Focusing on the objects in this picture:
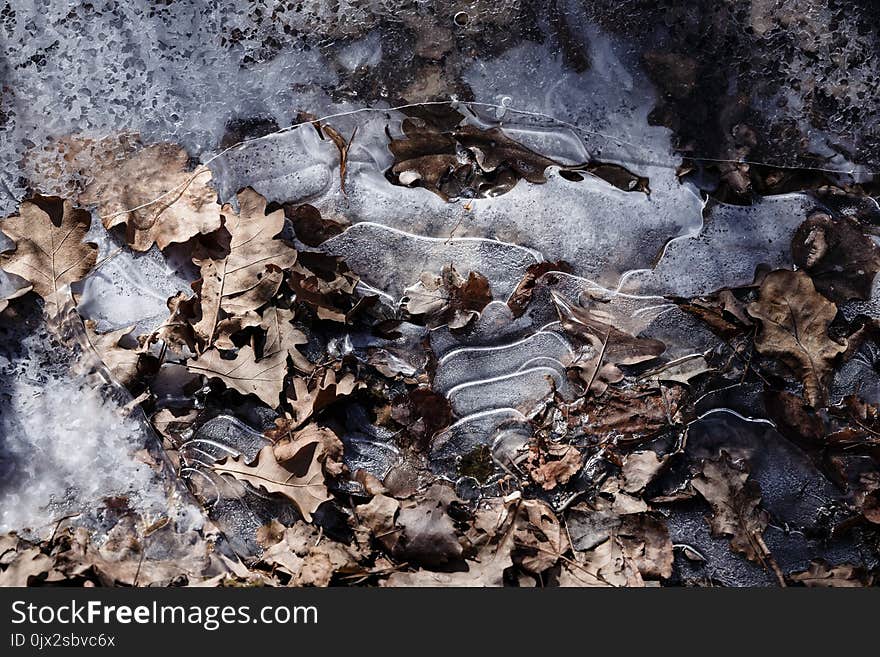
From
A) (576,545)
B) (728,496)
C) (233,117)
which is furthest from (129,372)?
(728,496)

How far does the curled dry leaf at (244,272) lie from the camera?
2.22 meters

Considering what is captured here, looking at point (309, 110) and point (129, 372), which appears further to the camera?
point (309, 110)

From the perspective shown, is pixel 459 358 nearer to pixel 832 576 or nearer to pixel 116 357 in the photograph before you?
pixel 116 357

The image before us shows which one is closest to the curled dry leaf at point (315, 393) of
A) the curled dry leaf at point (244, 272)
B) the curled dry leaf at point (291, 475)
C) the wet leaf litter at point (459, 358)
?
the wet leaf litter at point (459, 358)

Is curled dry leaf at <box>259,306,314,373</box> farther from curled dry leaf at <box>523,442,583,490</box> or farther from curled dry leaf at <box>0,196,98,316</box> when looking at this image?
curled dry leaf at <box>523,442,583,490</box>

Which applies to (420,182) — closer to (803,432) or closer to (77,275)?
(77,275)

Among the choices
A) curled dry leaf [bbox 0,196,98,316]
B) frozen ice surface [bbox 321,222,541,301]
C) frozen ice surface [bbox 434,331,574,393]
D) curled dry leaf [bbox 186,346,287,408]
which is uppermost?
curled dry leaf [bbox 0,196,98,316]

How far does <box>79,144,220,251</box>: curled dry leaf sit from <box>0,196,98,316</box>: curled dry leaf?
99mm

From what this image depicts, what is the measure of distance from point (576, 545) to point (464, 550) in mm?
347

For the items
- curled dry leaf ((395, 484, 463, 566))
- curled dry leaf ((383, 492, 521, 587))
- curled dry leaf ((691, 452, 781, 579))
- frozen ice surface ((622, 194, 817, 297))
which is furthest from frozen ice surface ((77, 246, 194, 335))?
curled dry leaf ((691, 452, 781, 579))

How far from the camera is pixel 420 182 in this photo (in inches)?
94.7

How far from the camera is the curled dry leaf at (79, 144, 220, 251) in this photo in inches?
90.4

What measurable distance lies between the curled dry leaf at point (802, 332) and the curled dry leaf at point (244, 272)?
1492mm

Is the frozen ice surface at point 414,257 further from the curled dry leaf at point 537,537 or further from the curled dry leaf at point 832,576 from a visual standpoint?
the curled dry leaf at point 832,576
